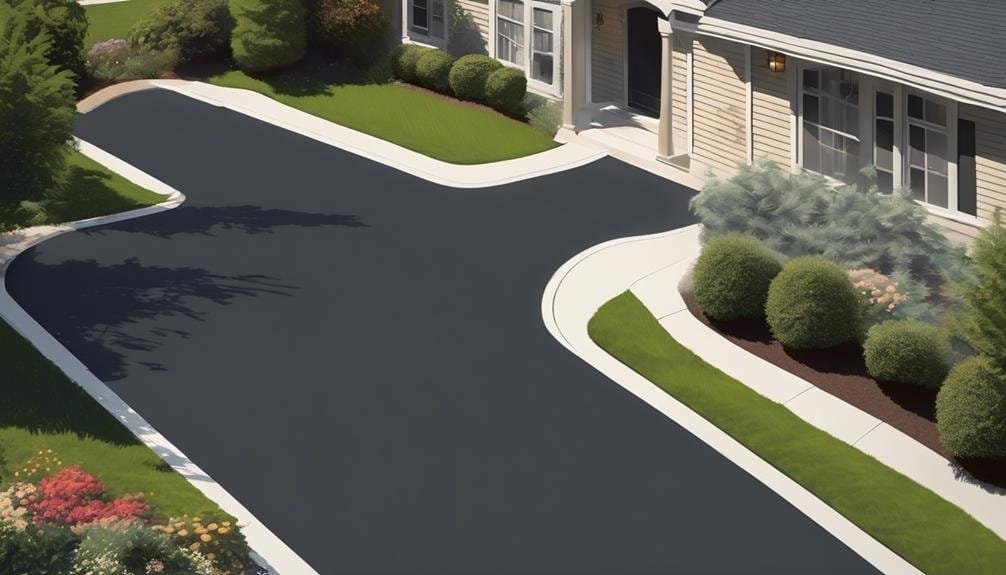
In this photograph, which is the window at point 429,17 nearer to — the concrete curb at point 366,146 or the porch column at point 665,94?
the concrete curb at point 366,146

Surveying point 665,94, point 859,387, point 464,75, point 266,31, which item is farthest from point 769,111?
point 266,31

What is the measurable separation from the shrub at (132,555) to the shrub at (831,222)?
10785 millimetres

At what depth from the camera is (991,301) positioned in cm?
1755

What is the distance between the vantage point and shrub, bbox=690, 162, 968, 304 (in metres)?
22.0

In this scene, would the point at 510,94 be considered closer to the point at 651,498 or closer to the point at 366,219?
the point at 366,219

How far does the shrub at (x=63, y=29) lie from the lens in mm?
32938

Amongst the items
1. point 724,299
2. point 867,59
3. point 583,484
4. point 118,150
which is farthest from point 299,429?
point 118,150

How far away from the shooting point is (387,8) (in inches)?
1443

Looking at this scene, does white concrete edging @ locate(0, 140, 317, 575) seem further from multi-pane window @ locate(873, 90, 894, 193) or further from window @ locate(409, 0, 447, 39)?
multi-pane window @ locate(873, 90, 894, 193)

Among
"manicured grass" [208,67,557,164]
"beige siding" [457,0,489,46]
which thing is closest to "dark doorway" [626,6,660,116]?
"manicured grass" [208,67,557,164]

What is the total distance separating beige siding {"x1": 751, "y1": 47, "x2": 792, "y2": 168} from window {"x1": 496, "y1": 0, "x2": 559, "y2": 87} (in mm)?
6301

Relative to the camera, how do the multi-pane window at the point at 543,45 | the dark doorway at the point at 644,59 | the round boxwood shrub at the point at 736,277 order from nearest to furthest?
the round boxwood shrub at the point at 736,277 → the dark doorway at the point at 644,59 → the multi-pane window at the point at 543,45

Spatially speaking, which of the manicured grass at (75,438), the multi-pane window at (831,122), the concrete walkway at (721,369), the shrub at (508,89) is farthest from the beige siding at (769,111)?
the manicured grass at (75,438)

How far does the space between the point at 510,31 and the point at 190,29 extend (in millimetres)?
7898
